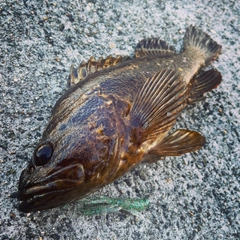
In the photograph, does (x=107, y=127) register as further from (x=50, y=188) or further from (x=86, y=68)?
(x=86, y=68)

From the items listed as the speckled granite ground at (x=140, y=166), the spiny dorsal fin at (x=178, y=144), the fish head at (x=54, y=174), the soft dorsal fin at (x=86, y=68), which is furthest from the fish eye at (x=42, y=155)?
the spiny dorsal fin at (x=178, y=144)

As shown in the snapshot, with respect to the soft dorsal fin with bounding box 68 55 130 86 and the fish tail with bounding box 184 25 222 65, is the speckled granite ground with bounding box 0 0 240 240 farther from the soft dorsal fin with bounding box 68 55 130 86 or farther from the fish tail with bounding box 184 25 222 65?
the soft dorsal fin with bounding box 68 55 130 86

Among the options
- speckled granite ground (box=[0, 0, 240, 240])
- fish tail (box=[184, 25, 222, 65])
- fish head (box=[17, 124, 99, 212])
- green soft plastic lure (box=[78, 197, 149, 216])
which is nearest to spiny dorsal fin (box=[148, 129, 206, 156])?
speckled granite ground (box=[0, 0, 240, 240])

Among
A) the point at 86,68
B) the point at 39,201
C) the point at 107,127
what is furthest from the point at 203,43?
the point at 39,201

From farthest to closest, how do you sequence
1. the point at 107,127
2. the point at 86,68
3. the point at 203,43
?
1. the point at 203,43
2. the point at 86,68
3. the point at 107,127

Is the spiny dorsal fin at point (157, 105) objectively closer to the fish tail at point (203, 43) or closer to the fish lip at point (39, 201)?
the fish lip at point (39, 201)
